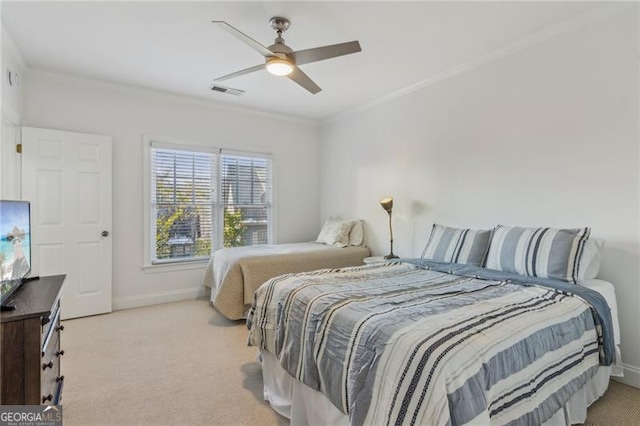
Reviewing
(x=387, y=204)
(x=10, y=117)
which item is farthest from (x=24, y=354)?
(x=387, y=204)

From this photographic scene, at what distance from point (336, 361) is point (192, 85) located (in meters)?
3.56

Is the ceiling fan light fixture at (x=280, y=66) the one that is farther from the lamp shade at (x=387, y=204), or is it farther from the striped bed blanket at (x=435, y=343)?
the lamp shade at (x=387, y=204)

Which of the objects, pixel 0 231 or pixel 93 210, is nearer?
pixel 0 231

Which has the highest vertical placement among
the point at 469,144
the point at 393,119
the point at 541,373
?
the point at 393,119

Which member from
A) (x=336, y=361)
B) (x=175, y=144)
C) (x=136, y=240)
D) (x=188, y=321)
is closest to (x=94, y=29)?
(x=175, y=144)

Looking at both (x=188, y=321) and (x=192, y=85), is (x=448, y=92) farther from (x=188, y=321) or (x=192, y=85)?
(x=188, y=321)

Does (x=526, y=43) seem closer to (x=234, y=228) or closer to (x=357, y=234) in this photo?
(x=357, y=234)

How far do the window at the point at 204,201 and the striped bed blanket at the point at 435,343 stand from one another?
2562mm

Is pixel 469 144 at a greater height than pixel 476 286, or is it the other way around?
pixel 469 144

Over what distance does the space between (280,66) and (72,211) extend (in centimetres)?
288

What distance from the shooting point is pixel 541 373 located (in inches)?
56.9

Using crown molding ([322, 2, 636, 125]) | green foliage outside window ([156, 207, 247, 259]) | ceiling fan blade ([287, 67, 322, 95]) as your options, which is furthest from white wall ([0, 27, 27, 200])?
crown molding ([322, 2, 636, 125])

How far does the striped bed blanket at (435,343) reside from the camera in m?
1.16

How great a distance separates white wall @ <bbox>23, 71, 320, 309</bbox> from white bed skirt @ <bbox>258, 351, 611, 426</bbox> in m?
2.58
